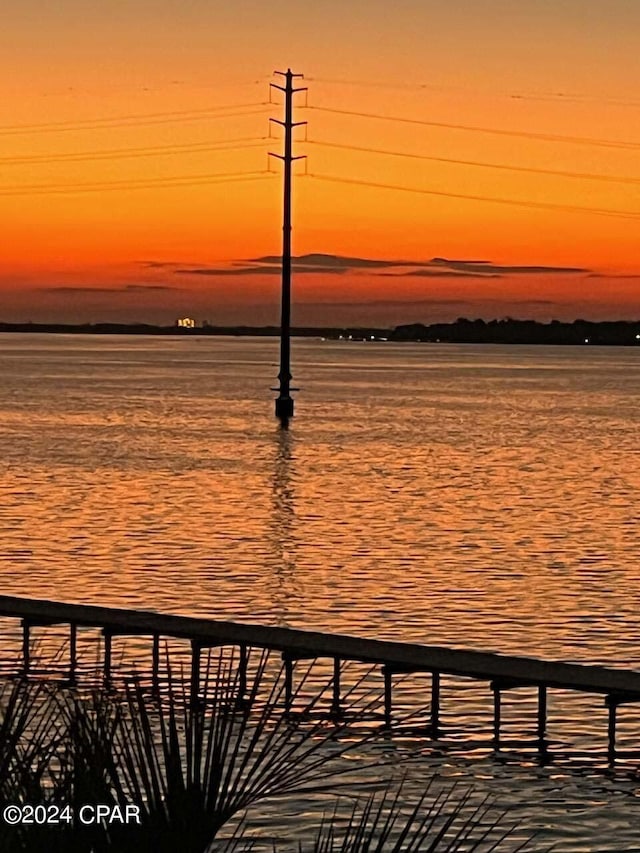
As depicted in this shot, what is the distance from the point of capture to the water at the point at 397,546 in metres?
18.8

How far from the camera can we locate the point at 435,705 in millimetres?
18891

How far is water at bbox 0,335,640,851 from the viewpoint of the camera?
18781mm

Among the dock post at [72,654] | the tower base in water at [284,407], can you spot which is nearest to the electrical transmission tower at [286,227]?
the tower base in water at [284,407]

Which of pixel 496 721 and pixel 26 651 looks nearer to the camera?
pixel 496 721

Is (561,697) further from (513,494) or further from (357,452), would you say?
(357,452)

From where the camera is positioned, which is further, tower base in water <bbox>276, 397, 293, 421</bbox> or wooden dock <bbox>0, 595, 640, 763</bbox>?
tower base in water <bbox>276, 397, 293, 421</bbox>

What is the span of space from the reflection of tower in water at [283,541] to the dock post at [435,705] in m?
9.13

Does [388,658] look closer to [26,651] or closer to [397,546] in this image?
[26,651]

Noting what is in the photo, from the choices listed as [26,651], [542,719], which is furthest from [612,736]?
[26,651]

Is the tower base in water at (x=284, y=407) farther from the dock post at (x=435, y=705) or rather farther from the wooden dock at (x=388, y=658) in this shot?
the dock post at (x=435, y=705)

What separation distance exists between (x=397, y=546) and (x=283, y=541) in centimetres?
300

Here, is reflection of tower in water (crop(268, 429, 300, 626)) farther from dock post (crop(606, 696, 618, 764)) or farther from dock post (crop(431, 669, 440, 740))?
dock post (crop(606, 696, 618, 764))

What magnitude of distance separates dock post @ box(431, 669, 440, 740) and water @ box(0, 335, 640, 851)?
257 millimetres

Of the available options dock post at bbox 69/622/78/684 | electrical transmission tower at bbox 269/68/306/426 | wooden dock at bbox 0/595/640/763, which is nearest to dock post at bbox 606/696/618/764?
wooden dock at bbox 0/595/640/763
